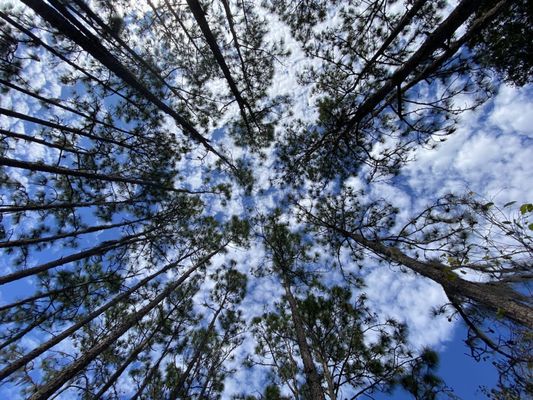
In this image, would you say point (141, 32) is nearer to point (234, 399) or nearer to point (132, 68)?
point (132, 68)

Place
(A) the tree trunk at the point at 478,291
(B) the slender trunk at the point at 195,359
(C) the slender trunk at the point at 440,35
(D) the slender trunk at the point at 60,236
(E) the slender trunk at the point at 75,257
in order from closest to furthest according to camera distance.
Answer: (C) the slender trunk at the point at 440,35, (A) the tree trunk at the point at 478,291, (E) the slender trunk at the point at 75,257, (D) the slender trunk at the point at 60,236, (B) the slender trunk at the point at 195,359

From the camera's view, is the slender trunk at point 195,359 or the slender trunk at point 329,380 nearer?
the slender trunk at point 329,380

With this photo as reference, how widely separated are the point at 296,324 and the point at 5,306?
19.0ft

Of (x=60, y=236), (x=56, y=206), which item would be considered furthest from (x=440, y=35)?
(x=60, y=236)

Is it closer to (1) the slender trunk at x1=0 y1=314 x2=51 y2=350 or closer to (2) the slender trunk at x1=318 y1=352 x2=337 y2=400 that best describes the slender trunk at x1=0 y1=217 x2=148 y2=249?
(1) the slender trunk at x1=0 y1=314 x2=51 y2=350

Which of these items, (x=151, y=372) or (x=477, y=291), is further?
(x=151, y=372)

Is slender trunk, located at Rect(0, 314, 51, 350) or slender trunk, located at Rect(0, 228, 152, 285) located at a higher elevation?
slender trunk, located at Rect(0, 228, 152, 285)

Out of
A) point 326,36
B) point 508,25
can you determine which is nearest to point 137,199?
point 326,36

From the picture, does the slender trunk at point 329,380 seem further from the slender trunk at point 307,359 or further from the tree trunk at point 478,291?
the tree trunk at point 478,291

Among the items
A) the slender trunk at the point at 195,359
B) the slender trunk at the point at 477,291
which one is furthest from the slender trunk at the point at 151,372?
the slender trunk at the point at 477,291

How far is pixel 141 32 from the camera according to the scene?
4.96 m

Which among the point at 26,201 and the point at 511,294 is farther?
the point at 26,201

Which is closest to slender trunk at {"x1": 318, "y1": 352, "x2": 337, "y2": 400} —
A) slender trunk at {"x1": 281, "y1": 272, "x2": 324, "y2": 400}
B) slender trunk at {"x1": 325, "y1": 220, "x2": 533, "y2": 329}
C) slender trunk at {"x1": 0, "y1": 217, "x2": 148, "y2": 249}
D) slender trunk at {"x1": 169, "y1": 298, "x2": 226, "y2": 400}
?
slender trunk at {"x1": 281, "y1": 272, "x2": 324, "y2": 400}

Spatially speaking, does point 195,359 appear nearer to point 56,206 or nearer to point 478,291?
point 56,206
